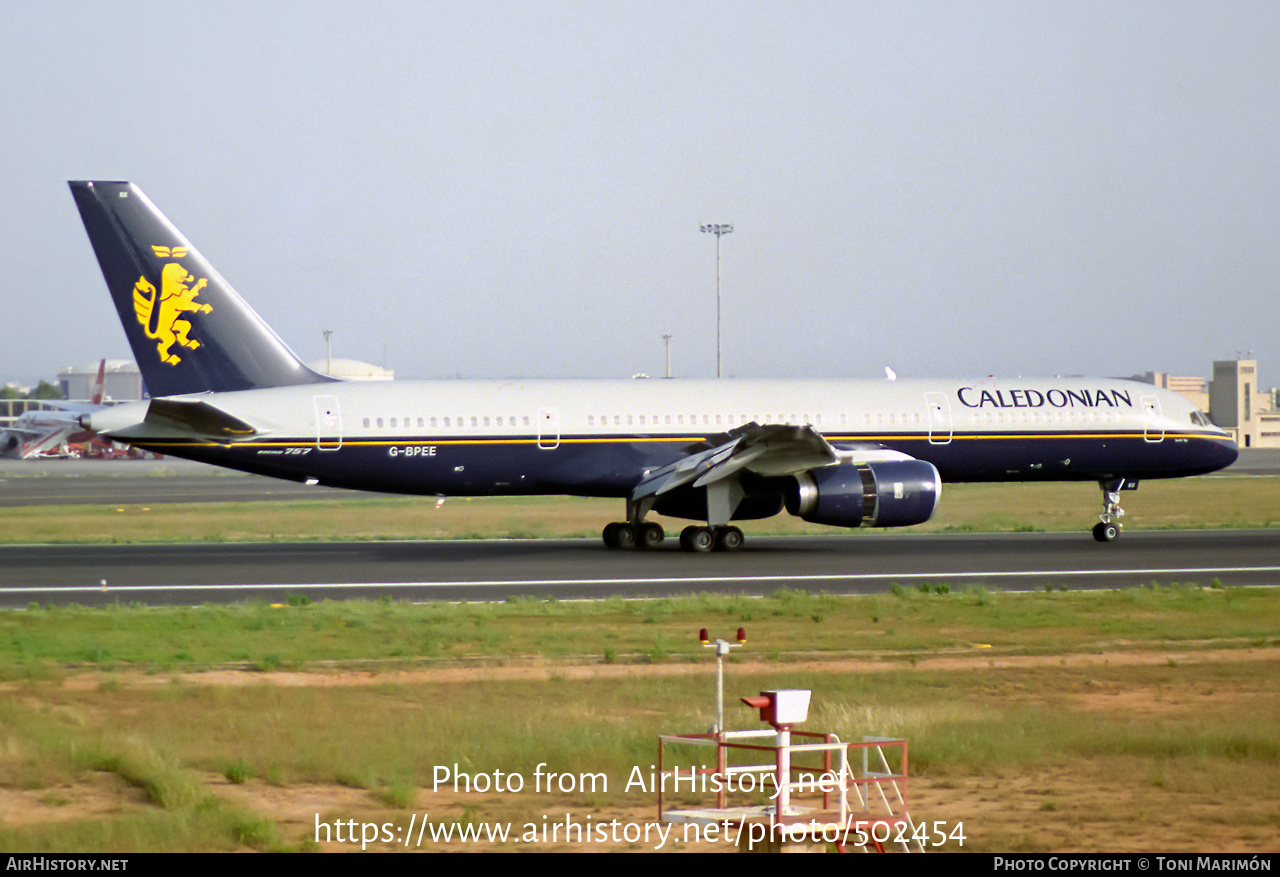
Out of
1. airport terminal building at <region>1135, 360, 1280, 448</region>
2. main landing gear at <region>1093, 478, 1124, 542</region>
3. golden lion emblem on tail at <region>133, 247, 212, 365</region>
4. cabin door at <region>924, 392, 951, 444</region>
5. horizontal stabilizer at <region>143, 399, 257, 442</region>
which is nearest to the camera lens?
horizontal stabilizer at <region>143, 399, 257, 442</region>

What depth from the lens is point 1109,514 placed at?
113 ft

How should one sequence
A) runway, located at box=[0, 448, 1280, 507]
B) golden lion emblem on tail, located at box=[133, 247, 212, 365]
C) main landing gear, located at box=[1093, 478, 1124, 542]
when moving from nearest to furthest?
golden lion emblem on tail, located at box=[133, 247, 212, 365] → main landing gear, located at box=[1093, 478, 1124, 542] → runway, located at box=[0, 448, 1280, 507]

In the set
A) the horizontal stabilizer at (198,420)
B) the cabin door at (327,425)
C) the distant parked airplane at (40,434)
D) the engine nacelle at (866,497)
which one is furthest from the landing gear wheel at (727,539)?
the distant parked airplane at (40,434)

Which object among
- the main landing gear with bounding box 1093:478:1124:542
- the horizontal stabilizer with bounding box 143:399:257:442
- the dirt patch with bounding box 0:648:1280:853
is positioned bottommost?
the dirt patch with bounding box 0:648:1280:853

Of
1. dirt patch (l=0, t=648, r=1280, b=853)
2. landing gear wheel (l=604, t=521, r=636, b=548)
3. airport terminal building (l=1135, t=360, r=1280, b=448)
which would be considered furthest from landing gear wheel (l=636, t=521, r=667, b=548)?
airport terminal building (l=1135, t=360, r=1280, b=448)

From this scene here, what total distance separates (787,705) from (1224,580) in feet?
62.5

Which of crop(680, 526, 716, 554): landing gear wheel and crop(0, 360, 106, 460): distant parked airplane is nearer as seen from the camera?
crop(680, 526, 716, 554): landing gear wheel

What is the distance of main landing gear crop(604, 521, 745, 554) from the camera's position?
31312 millimetres

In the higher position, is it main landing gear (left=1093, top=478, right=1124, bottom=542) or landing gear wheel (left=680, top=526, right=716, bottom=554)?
main landing gear (left=1093, top=478, right=1124, bottom=542)

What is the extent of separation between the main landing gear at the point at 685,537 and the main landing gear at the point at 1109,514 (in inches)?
352

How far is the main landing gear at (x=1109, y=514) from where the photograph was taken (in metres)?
33.7

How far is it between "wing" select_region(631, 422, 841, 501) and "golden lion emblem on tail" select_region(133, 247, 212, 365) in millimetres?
11010

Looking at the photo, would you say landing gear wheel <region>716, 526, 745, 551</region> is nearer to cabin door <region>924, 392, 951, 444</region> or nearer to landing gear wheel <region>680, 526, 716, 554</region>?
landing gear wheel <region>680, 526, 716, 554</region>

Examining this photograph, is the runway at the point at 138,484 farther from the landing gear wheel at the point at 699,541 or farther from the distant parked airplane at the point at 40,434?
the landing gear wheel at the point at 699,541
